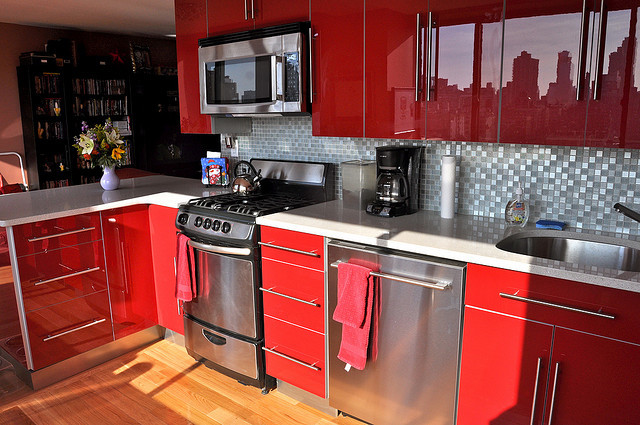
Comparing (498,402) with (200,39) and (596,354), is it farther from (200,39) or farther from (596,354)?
(200,39)

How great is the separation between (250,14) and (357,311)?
180cm

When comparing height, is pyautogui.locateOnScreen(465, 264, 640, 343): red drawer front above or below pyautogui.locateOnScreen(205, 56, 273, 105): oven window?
below

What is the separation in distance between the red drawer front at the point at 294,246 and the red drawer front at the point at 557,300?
0.72 m

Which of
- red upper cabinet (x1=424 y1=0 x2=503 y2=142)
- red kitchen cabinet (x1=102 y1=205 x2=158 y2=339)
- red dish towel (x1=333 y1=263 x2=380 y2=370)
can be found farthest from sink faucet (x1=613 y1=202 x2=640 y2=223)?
red kitchen cabinet (x1=102 y1=205 x2=158 y2=339)

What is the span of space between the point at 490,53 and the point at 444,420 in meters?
1.53

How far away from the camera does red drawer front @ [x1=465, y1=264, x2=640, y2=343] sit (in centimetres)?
157

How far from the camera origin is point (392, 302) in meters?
2.08

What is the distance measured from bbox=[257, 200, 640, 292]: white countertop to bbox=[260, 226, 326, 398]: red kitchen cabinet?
10cm

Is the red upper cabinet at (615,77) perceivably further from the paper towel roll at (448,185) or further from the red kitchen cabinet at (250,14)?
the red kitchen cabinet at (250,14)

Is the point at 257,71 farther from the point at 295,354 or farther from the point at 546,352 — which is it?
the point at 546,352

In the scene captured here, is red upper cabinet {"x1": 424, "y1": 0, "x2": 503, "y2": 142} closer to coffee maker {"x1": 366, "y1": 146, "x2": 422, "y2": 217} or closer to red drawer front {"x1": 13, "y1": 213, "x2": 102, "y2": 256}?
coffee maker {"x1": 366, "y1": 146, "x2": 422, "y2": 217}

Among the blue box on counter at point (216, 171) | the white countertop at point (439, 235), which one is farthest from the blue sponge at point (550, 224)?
the blue box on counter at point (216, 171)

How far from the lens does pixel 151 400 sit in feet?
8.65

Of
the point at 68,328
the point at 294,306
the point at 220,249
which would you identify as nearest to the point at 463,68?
the point at 294,306
